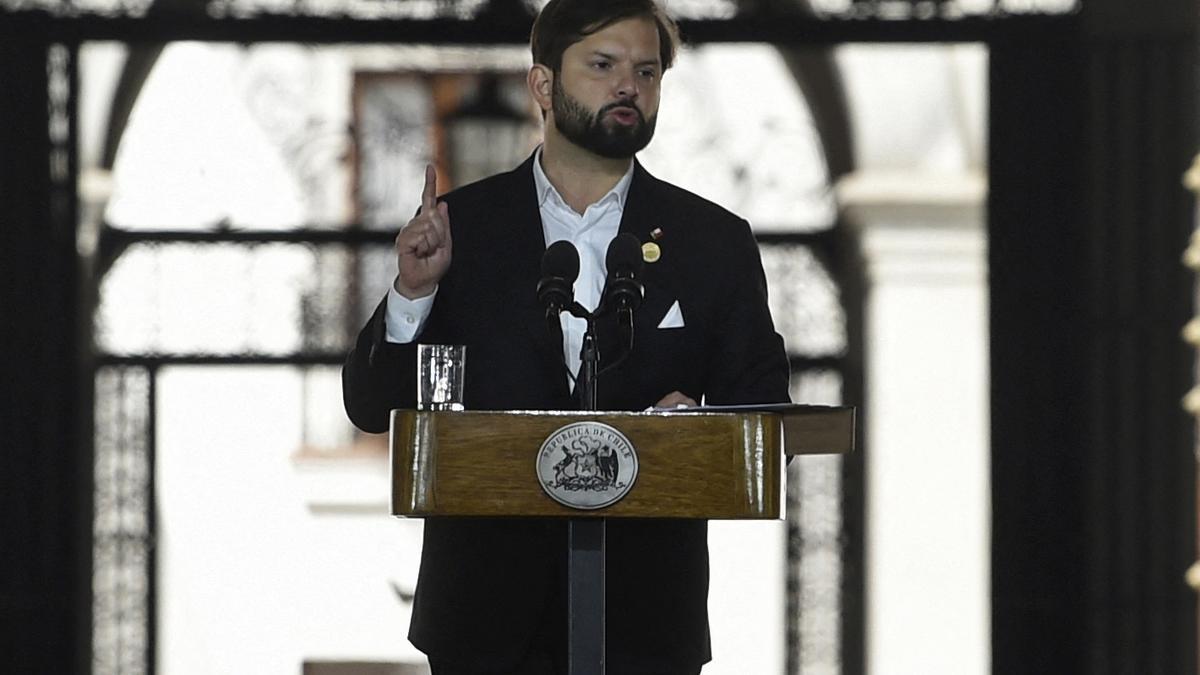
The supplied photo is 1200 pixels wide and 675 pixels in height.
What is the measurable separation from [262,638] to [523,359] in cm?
451

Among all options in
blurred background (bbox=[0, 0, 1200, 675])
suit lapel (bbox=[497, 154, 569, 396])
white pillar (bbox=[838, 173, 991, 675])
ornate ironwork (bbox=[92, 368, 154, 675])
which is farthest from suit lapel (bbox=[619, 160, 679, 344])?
ornate ironwork (bbox=[92, 368, 154, 675])

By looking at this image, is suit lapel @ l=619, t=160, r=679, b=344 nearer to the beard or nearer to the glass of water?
the beard

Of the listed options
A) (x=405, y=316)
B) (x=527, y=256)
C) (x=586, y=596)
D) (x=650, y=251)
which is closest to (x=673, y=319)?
(x=650, y=251)

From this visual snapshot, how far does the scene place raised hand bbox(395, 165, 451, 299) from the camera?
2.31 m

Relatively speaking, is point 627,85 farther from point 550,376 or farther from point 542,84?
point 550,376

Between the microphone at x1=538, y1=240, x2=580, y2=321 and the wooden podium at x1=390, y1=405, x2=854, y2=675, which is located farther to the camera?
the microphone at x1=538, y1=240, x2=580, y2=321

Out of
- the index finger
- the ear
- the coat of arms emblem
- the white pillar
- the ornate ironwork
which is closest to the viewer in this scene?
the coat of arms emblem

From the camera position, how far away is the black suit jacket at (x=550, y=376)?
2443 mm

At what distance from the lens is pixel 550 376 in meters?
2.47

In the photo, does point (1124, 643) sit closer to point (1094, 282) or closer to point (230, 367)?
point (1094, 282)

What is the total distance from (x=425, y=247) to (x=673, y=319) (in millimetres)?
346

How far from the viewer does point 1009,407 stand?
5797 millimetres

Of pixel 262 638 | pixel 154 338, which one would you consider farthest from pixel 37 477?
pixel 262 638

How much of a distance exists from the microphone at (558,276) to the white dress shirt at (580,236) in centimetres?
19
